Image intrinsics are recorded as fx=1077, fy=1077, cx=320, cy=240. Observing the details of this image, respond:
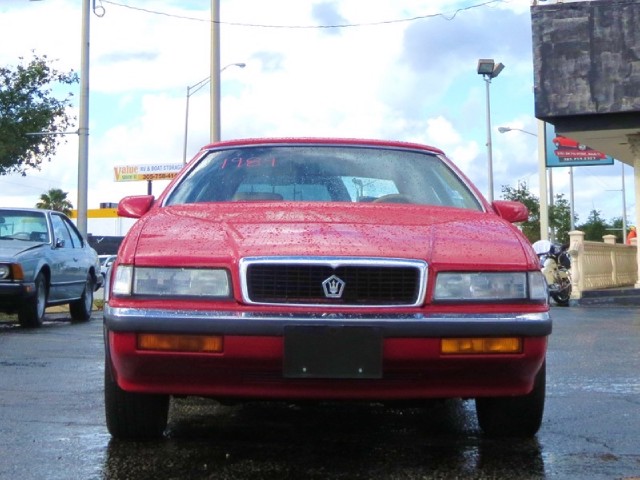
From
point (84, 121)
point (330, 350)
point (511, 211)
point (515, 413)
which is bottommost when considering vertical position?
point (515, 413)

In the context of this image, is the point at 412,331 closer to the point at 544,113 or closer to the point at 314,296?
the point at 314,296

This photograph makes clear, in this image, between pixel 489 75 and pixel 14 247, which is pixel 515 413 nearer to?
pixel 14 247

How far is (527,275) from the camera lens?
4309 mm

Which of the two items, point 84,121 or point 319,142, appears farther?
point 84,121

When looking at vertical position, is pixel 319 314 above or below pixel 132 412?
above

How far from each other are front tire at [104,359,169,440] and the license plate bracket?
2.74 ft

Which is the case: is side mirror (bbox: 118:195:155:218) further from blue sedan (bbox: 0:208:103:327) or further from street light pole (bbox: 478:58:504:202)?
street light pole (bbox: 478:58:504:202)

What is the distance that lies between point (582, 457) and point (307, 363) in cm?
126

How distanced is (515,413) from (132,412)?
5.41ft

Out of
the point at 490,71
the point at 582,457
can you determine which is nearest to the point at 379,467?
the point at 582,457

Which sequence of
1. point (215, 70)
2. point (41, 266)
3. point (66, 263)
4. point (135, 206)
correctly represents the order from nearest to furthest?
1. point (135, 206)
2. point (41, 266)
3. point (66, 263)
4. point (215, 70)

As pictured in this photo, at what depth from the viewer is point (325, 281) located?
413 cm

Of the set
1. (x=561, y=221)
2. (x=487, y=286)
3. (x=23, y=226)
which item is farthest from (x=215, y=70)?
(x=561, y=221)

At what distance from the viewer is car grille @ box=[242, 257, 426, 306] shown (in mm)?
4129
